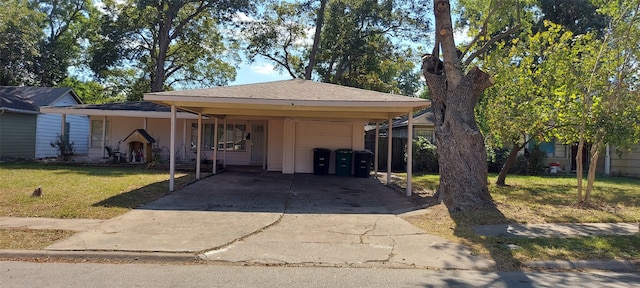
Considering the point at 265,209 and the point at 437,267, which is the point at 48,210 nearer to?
the point at 265,209

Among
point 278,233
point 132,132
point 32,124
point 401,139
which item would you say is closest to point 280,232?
point 278,233

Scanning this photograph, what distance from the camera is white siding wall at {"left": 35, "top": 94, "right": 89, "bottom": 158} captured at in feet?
75.3

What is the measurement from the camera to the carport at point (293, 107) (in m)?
11.2

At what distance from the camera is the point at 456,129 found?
954 centimetres

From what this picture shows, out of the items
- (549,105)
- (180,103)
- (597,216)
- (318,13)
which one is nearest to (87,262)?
(180,103)

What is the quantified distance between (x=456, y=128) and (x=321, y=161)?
8.11 metres

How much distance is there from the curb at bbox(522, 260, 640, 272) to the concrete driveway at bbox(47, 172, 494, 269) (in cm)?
69

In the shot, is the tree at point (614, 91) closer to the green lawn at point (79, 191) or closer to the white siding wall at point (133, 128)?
the green lawn at point (79, 191)

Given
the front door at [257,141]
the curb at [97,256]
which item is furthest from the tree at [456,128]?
the front door at [257,141]

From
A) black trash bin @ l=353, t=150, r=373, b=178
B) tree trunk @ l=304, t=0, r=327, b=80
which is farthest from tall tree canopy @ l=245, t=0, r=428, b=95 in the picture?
black trash bin @ l=353, t=150, r=373, b=178

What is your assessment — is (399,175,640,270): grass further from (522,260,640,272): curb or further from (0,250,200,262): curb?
(0,250,200,262): curb

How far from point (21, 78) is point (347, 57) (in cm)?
2478

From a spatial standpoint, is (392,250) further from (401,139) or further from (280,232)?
(401,139)

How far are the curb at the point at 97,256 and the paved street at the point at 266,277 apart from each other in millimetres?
233
